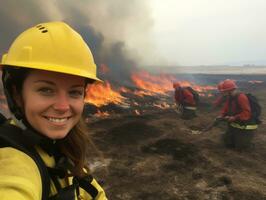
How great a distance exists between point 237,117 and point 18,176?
7.68 metres

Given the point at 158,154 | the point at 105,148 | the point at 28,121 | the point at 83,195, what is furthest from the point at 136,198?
the point at 28,121

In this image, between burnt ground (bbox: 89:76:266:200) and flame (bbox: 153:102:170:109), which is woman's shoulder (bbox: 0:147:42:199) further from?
flame (bbox: 153:102:170:109)

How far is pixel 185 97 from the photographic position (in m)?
12.0

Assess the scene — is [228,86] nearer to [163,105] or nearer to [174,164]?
[174,164]

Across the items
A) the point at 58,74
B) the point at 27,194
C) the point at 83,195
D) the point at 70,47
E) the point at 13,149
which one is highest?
the point at 70,47

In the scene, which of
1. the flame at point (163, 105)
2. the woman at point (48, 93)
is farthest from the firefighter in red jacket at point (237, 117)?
the flame at point (163, 105)

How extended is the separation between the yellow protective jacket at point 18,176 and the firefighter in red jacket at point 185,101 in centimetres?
1073

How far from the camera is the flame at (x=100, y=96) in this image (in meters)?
14.8

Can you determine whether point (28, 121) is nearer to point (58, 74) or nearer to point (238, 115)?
point (58, 74)

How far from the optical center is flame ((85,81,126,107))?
14780 mm

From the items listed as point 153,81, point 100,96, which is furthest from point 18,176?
point 153,81

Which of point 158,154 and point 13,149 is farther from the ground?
point 13,149

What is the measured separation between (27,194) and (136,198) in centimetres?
474

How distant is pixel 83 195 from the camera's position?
187cm
